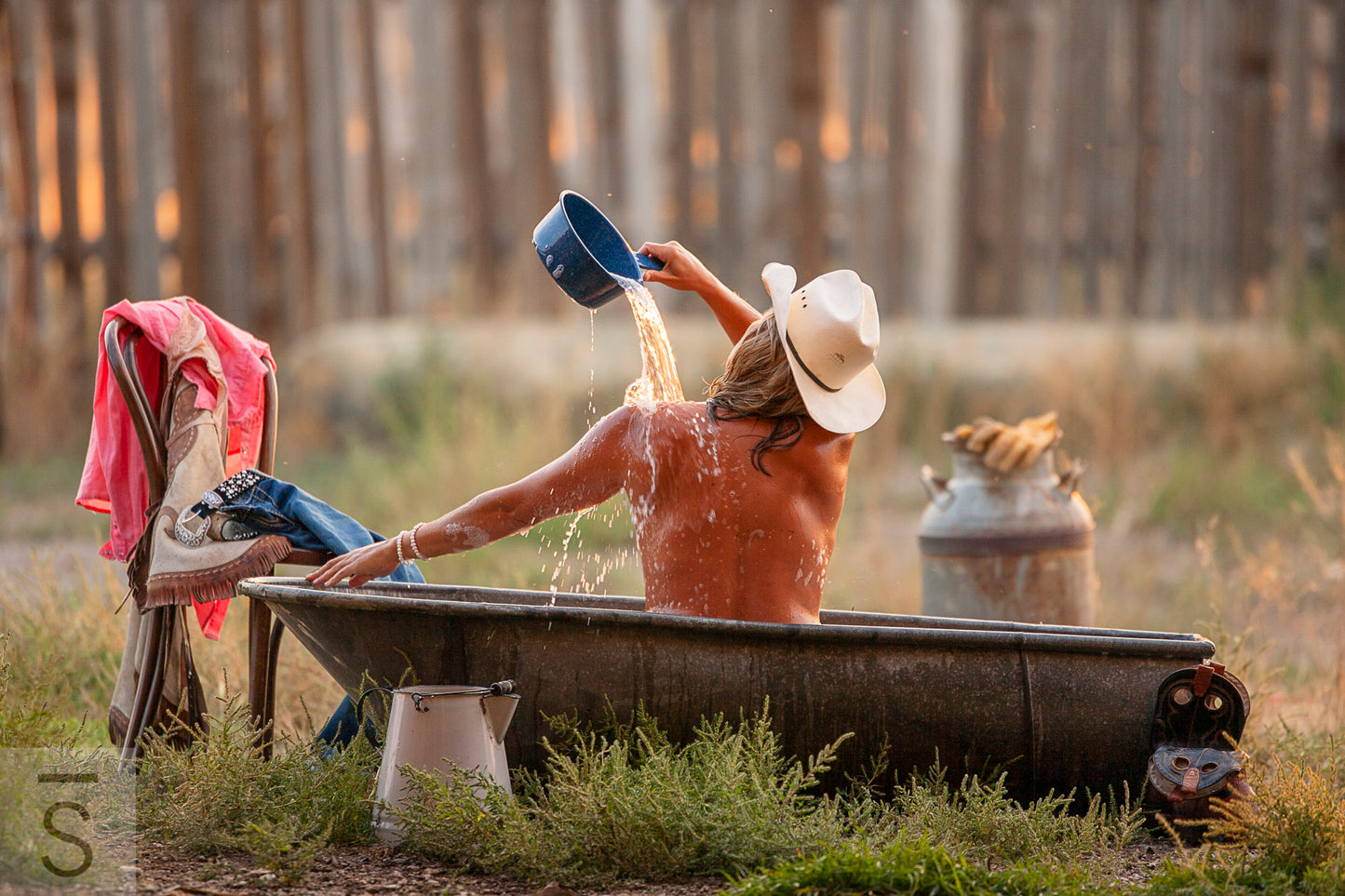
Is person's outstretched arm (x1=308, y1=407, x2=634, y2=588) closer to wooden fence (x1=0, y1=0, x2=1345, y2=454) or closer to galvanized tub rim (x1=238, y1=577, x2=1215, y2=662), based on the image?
galvanized tub rim (x1=238, y1=577, x2=1215, y2=662)

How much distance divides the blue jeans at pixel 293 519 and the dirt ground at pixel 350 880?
0.50 meters

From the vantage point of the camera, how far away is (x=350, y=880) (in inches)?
119

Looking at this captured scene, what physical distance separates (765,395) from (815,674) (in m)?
0.67

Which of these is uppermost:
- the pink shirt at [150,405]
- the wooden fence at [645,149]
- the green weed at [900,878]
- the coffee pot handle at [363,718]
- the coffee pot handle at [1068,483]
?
the wooden fence at [645,149]

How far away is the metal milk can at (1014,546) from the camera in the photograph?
5176mm

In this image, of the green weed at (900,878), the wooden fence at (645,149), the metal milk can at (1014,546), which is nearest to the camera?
the green weed at (900,878)

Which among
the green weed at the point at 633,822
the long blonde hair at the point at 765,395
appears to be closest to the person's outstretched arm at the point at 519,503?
the long blonde hair at the point at 765,395

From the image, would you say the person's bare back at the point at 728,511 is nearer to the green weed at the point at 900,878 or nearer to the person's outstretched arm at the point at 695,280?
the person's outstretched arm at the point at 695,280

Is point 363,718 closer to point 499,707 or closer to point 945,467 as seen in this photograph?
point 499,707

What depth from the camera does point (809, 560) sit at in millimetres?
3482

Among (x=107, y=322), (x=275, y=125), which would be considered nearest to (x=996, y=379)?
(x=275, y=125)

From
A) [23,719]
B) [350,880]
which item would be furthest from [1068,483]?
[23,719]

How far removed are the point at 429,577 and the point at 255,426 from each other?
2523 mm

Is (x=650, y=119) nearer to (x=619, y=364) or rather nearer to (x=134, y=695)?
(x=619, y=364)
